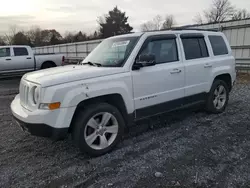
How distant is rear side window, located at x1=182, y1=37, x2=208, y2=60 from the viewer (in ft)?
14.8

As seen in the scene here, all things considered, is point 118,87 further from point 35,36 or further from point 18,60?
point 35,36

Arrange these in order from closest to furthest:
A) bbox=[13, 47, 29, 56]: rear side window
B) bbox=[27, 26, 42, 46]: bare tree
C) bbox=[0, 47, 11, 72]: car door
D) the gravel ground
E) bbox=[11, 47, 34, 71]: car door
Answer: the gravel ground < bbox=[0, 47, 11, 72]: car door < bbox=[11, 47, 34, 71]: car door < bbox=[13, 47, 29, 56]: rear side window < bbox=[27, 26, 42, 46]: bare tree

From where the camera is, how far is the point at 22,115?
3219 mm

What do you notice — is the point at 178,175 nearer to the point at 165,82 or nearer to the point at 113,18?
the point at 165,82

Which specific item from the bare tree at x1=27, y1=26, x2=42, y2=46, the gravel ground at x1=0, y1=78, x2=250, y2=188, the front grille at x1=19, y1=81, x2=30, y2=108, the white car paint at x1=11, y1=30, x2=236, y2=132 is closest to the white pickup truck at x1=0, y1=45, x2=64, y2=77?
the gravel ground at x1=0, y1=78, x2=250, y2=188

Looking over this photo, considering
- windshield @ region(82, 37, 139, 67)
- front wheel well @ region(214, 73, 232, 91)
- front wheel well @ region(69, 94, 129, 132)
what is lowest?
front wheel well @ region(69, 94, 129, 132)

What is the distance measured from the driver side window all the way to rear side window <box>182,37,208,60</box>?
0.32 meters

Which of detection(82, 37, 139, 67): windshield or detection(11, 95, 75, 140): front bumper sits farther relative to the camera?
detection(82, 37, 139, 67): windshield

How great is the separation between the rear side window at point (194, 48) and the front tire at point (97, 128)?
6.76 feet

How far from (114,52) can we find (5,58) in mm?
9718

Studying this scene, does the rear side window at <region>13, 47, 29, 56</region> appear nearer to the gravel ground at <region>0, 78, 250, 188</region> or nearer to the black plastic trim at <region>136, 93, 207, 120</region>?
the gravel ground at <region>0, 78, 250, 188</region>

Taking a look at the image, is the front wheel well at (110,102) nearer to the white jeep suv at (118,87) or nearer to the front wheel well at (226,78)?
the white jeep suv at (118,87)

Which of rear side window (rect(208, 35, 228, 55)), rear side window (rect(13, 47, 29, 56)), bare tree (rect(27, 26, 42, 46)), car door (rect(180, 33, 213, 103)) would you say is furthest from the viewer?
bare tree (rect(27, 26, 42, 46))

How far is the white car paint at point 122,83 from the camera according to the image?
3033 mm
